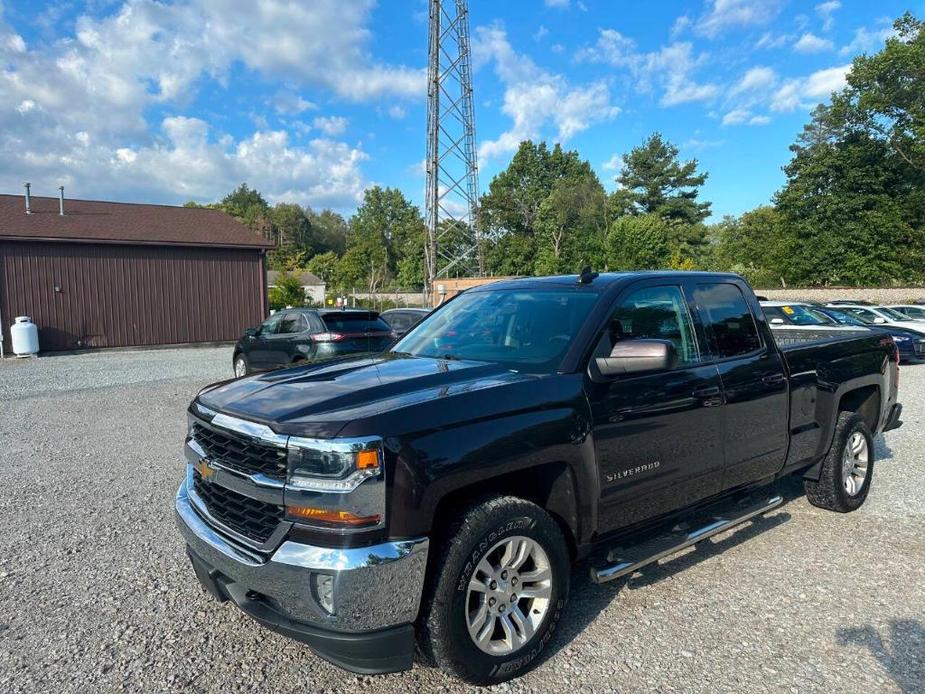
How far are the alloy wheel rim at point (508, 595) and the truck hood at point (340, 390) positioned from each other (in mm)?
767

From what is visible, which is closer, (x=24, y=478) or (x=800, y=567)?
(x=800, y=567)

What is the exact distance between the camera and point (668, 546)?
346cm

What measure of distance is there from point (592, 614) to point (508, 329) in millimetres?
1688

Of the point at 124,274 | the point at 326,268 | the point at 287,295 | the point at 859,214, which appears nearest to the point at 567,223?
the point at 859,214

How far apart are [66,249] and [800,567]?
23.0 meters

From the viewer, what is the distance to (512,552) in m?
2.82

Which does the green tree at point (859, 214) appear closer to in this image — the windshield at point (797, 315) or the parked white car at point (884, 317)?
the parked white car at point (884, 317)

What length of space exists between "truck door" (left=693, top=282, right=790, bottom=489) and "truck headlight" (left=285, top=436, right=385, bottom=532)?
93.9 inches

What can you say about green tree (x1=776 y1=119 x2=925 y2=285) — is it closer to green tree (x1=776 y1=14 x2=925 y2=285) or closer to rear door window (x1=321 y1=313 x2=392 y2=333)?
green tree (x1=776 y1=14 x2=925 y2=285)

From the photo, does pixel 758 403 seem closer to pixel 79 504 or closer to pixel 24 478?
pixel 79 504

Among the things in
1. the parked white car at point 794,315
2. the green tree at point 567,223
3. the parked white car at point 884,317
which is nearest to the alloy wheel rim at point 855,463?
the parked white car at point 794,315

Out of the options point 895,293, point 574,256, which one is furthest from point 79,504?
point 574,256

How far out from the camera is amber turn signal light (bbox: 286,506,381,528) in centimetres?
239

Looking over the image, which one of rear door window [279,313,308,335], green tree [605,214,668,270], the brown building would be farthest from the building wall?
green tree [605,214,668,270]
